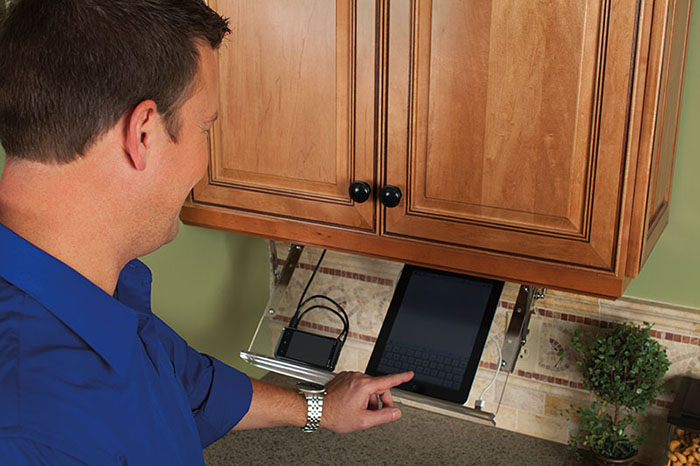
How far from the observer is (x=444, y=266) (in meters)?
1.38

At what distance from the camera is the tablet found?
4.94 feet

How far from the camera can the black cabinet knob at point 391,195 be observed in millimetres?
1333

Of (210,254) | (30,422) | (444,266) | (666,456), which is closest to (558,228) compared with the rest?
(444,266)

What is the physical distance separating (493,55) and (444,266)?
410 millimetres

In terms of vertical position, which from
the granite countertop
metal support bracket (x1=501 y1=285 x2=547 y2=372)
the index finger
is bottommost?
the granite countertop

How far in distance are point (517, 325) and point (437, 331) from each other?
19 centimetres

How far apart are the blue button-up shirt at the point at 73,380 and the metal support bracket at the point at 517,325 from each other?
31.8 inches

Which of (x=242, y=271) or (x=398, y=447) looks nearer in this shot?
(x=398, y=447)

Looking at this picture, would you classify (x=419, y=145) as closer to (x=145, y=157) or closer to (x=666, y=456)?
(x=145, y=157)

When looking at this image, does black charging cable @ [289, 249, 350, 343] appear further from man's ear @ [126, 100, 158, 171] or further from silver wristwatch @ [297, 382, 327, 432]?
man's ear @ [126, 100, 158, 171]

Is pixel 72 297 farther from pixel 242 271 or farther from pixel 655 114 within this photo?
pixel 242 271

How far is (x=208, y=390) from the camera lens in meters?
1.34

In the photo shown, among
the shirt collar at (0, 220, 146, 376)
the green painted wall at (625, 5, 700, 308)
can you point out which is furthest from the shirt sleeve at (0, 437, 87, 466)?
the green painted wall at (625, 5, 700, 308)

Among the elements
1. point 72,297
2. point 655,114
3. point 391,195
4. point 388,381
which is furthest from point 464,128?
point 72,297
